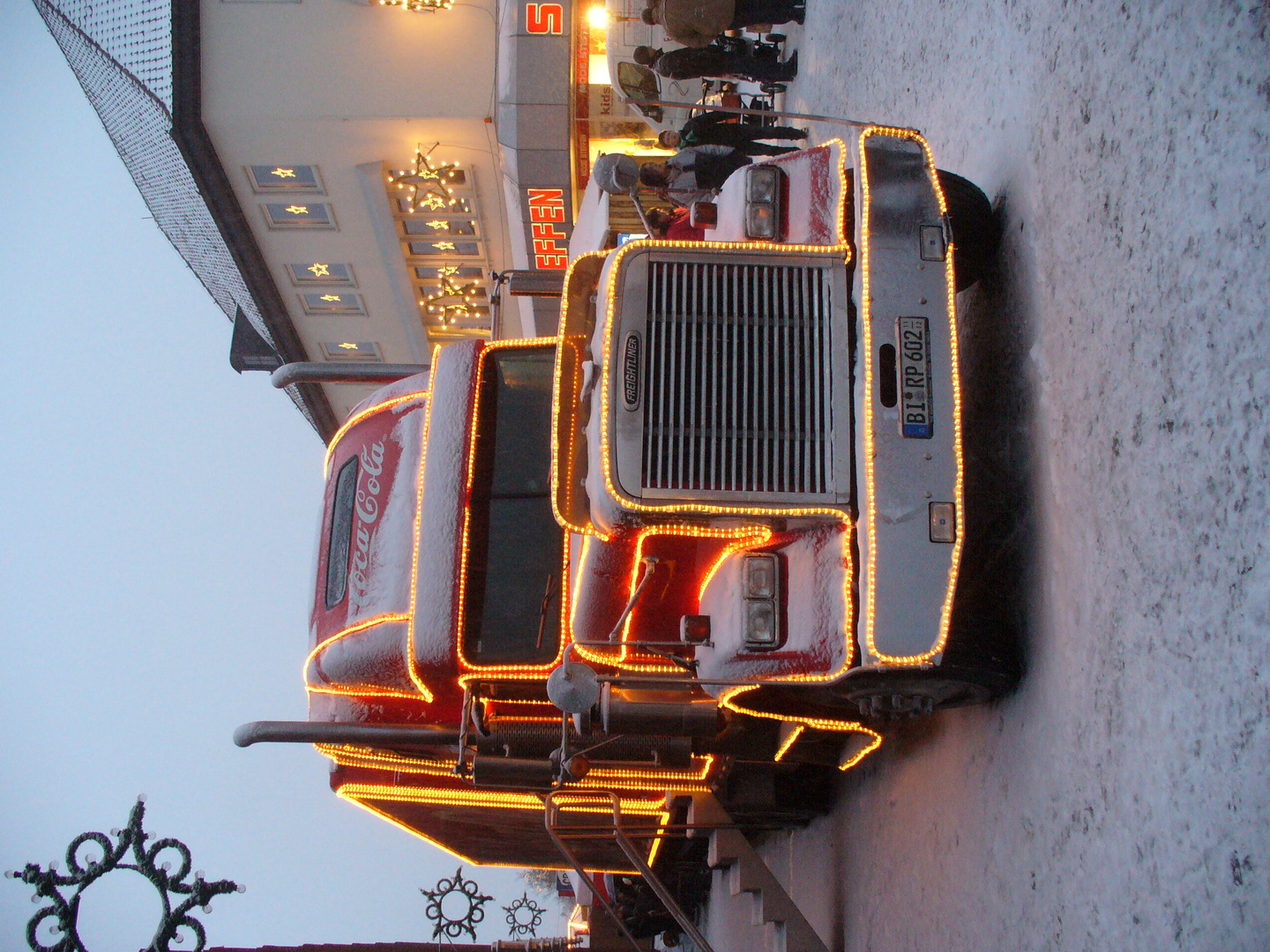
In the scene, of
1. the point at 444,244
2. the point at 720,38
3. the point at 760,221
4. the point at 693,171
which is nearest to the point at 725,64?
the point at 720,38

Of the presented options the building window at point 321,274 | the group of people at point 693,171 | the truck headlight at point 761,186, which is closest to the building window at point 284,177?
the building window at point 321,274

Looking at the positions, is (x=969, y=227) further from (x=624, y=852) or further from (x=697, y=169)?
(x=624, y=852)

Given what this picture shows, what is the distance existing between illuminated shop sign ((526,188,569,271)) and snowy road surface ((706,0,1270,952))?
9896 mm

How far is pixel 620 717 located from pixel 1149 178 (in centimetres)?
331

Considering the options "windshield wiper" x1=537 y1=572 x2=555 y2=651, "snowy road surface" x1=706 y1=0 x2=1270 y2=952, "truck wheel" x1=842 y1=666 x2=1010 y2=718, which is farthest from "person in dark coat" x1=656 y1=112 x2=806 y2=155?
"truck wheel" x1=842 y1=666 x2=1010 y2=718

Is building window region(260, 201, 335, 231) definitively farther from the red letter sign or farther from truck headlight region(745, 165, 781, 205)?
truck headlight region(745, 165, 781, 205)

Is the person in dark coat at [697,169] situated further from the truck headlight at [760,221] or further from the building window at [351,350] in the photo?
the building window at [351,350]

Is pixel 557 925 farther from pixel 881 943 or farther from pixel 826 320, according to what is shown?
pixel 826 320

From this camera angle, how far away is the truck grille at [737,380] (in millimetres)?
4070

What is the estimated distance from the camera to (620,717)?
16.1 ft

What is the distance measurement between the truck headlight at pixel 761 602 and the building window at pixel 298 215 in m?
15.0

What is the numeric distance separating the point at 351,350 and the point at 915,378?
59.1 ft

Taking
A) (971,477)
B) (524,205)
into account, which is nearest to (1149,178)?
(971,477)

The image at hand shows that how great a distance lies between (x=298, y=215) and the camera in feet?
56.8
